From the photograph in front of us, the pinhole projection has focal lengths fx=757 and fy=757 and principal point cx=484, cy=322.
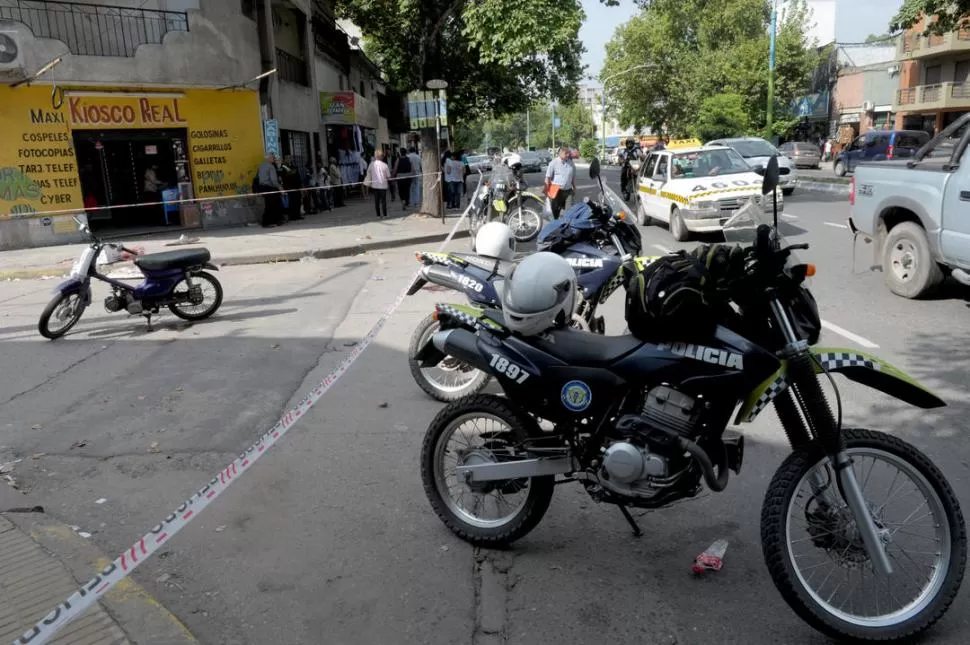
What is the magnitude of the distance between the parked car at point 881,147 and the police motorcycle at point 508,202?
727 inches

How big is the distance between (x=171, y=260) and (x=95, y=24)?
11.5 meters

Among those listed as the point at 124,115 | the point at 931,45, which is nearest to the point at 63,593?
the point at 124,115

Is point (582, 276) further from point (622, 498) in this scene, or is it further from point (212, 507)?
point (212, 507)

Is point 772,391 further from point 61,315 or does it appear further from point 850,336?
point 61,315

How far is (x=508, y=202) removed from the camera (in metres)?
14.6

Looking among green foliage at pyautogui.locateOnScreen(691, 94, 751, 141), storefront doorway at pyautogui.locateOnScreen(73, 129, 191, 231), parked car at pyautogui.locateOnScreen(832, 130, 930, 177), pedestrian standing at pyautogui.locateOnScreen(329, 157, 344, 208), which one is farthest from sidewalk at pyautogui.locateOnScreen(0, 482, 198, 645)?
green foliage at pyautogui.locateOnScreen(691, 94, 751, 141)

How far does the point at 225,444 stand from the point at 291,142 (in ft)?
65.6

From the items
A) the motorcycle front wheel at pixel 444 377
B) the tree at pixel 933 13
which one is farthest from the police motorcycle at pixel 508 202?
the tree at pixel 933 13

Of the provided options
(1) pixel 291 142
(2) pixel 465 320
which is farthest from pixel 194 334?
(1) pixel 291 142

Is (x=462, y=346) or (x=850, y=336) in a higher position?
(x=462, y=346)

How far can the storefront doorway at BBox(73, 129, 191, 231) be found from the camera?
18328 mm

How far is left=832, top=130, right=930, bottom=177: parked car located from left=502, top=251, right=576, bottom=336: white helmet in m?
28.1

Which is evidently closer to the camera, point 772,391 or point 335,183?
point 772,391

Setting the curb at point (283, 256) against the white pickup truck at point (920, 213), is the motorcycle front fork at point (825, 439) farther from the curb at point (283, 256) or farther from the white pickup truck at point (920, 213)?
the curb at point (283, 256)
